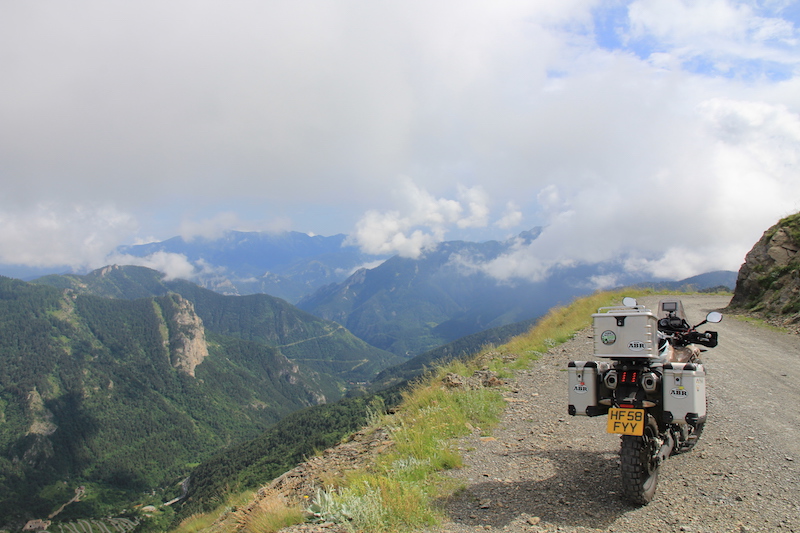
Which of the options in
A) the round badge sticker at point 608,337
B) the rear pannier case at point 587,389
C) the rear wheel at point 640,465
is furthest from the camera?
the rear pannier case at point 587,389

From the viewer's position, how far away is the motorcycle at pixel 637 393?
16.4 feet

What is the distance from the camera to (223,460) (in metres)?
139

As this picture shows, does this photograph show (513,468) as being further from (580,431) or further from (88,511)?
(88,511)

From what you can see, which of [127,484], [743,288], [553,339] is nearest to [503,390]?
[553,339]

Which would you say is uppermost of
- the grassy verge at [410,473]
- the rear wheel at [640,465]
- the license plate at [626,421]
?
the license plate at [626,421]

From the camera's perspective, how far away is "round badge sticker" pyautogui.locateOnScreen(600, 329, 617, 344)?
17.5ft

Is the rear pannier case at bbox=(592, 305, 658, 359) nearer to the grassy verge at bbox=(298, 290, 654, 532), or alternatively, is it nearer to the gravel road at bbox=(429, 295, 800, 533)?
the gravel road at bbox=(429, 295, 800, 533)

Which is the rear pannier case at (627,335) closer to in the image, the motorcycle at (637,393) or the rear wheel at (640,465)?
the motorcycle at (637,393)

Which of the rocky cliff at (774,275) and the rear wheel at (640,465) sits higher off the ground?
the rocky cliff at (774,275)

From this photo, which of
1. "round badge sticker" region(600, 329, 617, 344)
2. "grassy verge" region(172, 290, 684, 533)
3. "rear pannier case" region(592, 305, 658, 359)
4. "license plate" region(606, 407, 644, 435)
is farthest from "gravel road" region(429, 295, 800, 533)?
"round badge sticker" region(600, 329, 617, 344)

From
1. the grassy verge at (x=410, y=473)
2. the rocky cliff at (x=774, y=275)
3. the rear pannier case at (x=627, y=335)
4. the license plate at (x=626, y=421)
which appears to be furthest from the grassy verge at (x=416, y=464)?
the rocky cliff at (x=774, y=275)

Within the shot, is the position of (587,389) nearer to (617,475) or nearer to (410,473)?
(617,475)

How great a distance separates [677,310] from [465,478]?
4.78m

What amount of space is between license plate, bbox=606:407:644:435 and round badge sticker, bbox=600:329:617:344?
0.82 metres
